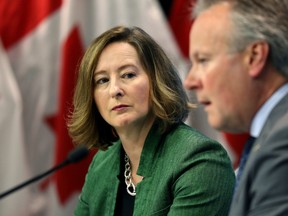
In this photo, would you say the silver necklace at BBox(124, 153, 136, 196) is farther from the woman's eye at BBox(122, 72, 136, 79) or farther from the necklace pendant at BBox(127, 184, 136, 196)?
the woman's eye at BBox(122, 72, 136, 79)

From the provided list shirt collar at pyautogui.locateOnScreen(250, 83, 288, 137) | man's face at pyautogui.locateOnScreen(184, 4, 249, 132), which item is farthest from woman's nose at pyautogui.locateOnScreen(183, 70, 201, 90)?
shirt collar at pyautogui.locateOnScreen(250, 83, 288, 137)

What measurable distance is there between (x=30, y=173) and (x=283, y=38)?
1977 mm

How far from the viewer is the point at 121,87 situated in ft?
5.89

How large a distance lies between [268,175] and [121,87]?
0.87 meters

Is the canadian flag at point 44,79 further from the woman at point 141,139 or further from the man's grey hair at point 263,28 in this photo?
the man's grey hair at point 263,28

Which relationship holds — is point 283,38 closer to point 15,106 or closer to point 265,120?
point 265,120

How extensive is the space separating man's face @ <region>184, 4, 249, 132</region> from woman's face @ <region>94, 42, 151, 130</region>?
70cm

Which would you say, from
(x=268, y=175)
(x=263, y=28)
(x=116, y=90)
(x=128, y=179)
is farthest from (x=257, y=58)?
(x=128, y=179)

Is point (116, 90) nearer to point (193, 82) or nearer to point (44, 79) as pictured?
point (193, 82)

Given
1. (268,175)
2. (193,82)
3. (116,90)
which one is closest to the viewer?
(268,175)

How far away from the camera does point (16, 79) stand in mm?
2820

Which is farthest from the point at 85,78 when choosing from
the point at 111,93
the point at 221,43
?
the point at 221,43

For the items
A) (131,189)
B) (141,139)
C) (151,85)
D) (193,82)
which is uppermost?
(193,82)

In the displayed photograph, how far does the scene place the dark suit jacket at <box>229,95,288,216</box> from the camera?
38.3 inches
